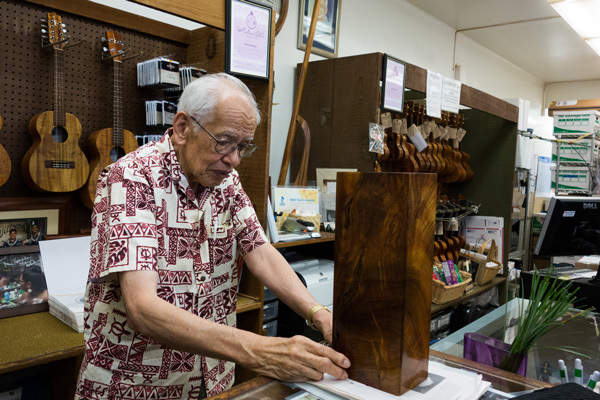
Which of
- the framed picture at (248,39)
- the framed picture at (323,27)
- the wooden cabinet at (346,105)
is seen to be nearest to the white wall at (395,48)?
the framed picture at (323,27)

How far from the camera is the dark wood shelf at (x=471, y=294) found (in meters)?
3.14

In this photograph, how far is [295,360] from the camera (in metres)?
0.89

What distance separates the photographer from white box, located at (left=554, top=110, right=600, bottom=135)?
18.0ft

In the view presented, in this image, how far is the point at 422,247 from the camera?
91 cm

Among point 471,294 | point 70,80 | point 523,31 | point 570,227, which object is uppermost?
point 523,31

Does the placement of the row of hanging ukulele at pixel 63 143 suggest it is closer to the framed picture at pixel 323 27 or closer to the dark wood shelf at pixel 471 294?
the framed picture at pixel 323 27

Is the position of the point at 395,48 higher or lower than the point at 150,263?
higher

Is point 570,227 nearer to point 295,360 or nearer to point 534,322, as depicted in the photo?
point 534,322

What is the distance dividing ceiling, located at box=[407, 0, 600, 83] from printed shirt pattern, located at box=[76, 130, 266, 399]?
390 cm

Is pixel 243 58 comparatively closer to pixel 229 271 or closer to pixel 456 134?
pixel 229 271

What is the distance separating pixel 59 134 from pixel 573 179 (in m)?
5.82

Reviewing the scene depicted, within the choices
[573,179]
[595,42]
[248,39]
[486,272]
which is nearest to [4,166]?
[248,39]

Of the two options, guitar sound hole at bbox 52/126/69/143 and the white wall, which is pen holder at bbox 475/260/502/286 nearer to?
the white wall

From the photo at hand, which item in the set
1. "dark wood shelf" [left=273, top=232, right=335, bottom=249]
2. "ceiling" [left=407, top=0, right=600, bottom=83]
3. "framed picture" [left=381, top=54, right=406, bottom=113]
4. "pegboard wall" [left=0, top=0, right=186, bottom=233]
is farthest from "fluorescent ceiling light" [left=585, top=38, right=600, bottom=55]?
"pegboard wall" [left=0, top=0, right=186, bottom=233]
